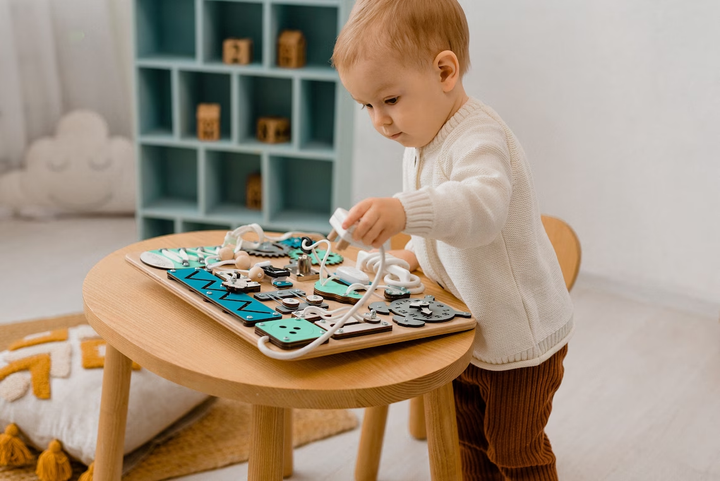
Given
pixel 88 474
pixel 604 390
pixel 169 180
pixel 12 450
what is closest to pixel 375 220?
pixel 88 474

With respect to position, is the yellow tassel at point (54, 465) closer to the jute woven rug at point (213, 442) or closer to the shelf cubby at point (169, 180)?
the jute woven rug at point (213, 442)

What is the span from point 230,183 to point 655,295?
143 centimetres

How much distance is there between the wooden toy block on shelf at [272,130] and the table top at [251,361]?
1.44 metres

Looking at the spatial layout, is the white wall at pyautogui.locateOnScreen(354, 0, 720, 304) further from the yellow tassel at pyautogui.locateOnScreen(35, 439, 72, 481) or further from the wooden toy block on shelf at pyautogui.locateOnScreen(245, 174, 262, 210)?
the yellow tassel at pyautogui.locateOnScreen(35, 439, 72, 481)

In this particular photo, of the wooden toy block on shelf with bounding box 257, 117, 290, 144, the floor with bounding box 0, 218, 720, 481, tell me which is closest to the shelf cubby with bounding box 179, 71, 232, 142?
the wooden toy block on shelf with bounding box 257, 117, 290, 144

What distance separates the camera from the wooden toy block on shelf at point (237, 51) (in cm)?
222

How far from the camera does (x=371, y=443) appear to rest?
125 centimetres

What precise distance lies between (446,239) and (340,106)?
5.01 ft

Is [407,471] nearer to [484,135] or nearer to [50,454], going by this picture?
[50,454]

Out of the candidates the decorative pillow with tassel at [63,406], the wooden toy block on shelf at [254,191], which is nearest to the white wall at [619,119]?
the wooden toy block on shelf at [254,191]

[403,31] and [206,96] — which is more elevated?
[403,31]

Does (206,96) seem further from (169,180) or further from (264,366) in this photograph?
(264,366)

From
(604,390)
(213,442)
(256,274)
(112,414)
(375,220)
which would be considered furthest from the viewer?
(604,390)

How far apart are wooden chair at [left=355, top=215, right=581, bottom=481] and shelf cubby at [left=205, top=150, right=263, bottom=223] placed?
1215 mm
